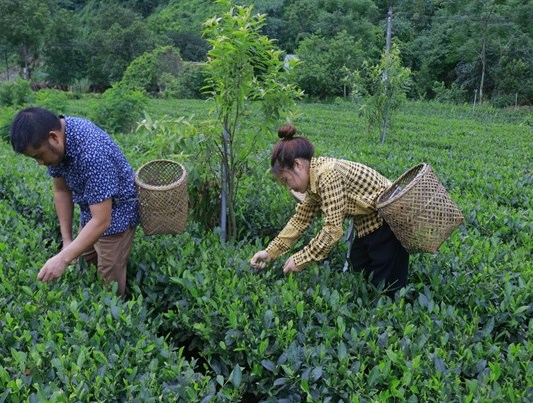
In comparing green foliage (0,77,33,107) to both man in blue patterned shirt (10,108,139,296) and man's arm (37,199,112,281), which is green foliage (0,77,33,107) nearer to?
man in blue patterned shirt (10,108,139,296)

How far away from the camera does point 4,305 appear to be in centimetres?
289

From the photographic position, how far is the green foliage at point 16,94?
62.3 ft

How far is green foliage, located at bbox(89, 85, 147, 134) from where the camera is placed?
45.5 feet

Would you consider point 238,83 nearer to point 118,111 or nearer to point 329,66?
point 118,111

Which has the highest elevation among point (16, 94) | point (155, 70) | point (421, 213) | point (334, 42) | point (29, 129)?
point (334, 42)

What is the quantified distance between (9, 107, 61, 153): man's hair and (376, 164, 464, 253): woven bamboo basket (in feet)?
5.97

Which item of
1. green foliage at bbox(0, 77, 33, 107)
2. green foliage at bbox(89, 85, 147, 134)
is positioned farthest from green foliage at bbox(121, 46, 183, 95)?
green foliage at bbox(89, 85, 147, 134)

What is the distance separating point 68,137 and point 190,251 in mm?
1235

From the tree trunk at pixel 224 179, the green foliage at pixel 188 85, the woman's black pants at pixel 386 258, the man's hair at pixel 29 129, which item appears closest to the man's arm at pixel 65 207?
the man's hair at pixel 29 129

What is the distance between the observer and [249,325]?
280 cm

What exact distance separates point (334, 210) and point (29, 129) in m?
1.64

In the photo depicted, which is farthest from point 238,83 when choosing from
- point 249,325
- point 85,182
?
point 249,325

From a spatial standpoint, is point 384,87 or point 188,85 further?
point 188,85

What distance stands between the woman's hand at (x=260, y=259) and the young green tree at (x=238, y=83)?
97 cm
